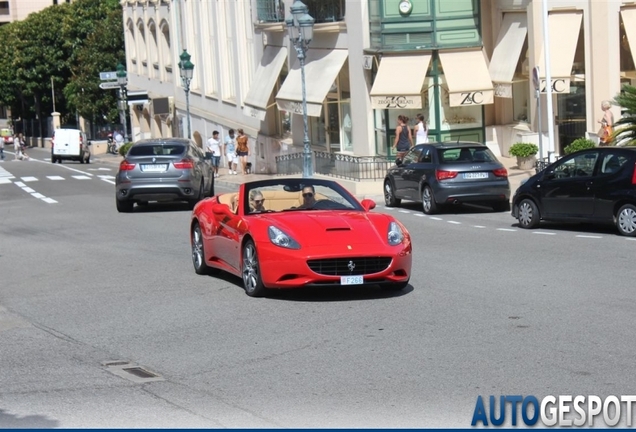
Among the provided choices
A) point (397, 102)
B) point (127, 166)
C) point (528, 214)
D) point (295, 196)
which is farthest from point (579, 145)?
point (295, 196)

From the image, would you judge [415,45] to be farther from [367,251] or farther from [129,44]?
[129,44]

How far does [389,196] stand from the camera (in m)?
27.5

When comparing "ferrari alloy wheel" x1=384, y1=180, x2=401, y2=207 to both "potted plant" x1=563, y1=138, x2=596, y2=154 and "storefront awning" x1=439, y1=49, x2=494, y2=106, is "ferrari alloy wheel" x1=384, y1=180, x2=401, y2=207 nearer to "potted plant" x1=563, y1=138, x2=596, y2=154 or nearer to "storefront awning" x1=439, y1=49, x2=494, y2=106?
"potted plant" x1=563, y1=138, x2=596, y2=154

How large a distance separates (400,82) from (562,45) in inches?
218

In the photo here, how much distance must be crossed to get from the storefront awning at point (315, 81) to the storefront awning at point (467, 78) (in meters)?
4.14

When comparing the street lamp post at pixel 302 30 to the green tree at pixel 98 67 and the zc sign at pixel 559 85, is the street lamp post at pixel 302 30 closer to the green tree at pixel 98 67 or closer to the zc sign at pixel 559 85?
the zc sign at pixel 559 85

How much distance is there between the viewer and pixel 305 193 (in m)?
14.4

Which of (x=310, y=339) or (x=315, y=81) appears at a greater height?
(x=315, y=81)

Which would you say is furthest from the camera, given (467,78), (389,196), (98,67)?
(98,67)

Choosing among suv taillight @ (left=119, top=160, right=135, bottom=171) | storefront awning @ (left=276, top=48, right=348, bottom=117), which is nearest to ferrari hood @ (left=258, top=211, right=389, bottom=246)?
suv taillight @ (left=119, top=160, right=135, bottom=171)

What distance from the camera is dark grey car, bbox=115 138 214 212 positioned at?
86.8ft

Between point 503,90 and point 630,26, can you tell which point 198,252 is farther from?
point 503,90

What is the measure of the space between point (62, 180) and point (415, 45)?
50.0 ft

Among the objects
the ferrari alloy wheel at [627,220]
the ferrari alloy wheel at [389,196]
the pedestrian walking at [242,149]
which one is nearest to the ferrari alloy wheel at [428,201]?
the ferrari alloy wheel at [389,196]
